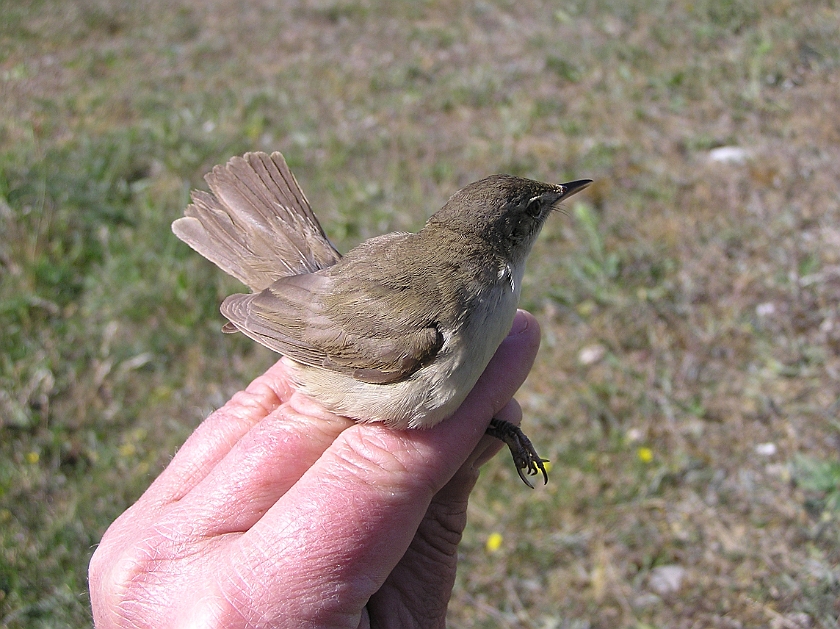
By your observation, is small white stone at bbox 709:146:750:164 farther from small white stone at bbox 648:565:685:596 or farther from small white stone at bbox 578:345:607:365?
small white stone at bbox 648:565:685:596

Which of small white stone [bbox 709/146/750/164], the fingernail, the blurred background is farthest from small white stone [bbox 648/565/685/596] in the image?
small white stone [bbox 709/146/750/164]

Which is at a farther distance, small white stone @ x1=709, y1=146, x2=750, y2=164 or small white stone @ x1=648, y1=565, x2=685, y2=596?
small white stone @ x1=709, y1=146, x2=750, y2=164

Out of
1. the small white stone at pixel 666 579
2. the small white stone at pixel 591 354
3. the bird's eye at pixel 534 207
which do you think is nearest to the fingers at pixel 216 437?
the bird's eye at pixel 534 207

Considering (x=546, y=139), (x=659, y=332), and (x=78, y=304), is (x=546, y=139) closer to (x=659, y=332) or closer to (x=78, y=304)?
(x=659, y=332)

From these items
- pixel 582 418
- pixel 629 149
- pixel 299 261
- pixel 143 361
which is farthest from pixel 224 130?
→ pixel 582 418

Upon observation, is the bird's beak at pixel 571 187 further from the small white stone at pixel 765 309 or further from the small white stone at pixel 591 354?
the small white stone at pixel 765 309

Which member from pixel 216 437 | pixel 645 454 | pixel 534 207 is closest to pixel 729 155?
pixel 645 454
